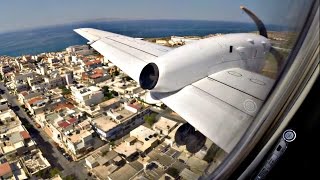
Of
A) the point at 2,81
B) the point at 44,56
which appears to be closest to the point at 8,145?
the point at 2,81

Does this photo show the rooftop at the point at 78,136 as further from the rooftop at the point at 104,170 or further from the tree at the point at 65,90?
the tree at the point at 65,90

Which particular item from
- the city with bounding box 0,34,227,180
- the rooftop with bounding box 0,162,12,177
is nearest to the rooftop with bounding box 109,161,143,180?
the city with bounding box 0,34,227,180

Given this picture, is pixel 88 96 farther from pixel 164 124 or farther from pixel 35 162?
pixel 164 124

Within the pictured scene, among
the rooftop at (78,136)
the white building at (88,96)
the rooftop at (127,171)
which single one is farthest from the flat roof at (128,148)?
the white building at (88,96)

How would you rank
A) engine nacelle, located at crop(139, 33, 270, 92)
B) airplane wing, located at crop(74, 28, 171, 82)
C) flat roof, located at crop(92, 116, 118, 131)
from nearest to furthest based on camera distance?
engine nacelle, located at crop(139, 33, 270, 92) < airplane wing, located at crop(74, 28, 171, 82) < flat roof, located at crop(92, 116, 118, 131)

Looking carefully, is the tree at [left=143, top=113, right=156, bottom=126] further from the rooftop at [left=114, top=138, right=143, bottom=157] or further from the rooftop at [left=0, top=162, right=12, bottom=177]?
the rooftop at [left=0, top=162, right=12, bottom=177]

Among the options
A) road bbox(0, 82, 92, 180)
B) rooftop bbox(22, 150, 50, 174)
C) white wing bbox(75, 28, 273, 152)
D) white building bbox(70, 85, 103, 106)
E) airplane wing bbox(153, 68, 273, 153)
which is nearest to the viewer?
white wing bbox(75, 28, 273, 152)
